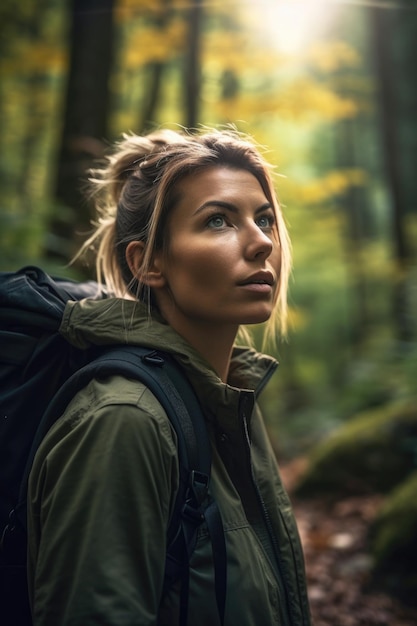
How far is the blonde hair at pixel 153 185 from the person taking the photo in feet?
6.81

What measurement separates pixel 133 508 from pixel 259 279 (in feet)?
2.95

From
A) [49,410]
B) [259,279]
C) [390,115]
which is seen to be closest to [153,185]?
[259,279]

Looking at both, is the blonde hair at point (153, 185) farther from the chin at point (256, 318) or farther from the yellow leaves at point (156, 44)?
the yellow leaves at point (156, 44)

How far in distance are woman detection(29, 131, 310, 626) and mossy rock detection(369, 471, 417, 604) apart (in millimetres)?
2534

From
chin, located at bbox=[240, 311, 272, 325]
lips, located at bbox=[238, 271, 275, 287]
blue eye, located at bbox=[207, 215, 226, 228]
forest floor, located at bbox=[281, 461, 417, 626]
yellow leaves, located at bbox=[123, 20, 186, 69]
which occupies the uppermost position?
yellow leaves, located at bbox=[123, 20, 186, 69]

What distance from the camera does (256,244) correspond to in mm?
1969

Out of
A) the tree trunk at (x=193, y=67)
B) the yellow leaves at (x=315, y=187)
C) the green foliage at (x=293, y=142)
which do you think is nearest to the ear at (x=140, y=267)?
the green foliage at (x=293, y=142)

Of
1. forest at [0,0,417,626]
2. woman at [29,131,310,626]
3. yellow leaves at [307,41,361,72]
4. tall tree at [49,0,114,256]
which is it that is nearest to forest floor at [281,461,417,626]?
forest at [0,0,417,626]

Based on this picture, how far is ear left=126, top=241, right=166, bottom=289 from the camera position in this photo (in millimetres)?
2113

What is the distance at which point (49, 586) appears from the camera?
1473mm

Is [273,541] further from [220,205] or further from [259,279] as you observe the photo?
[220,205]

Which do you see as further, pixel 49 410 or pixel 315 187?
pixel 315 187

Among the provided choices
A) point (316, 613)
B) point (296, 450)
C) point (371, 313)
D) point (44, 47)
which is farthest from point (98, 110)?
point (371, 313)

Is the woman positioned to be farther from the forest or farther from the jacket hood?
the forest
